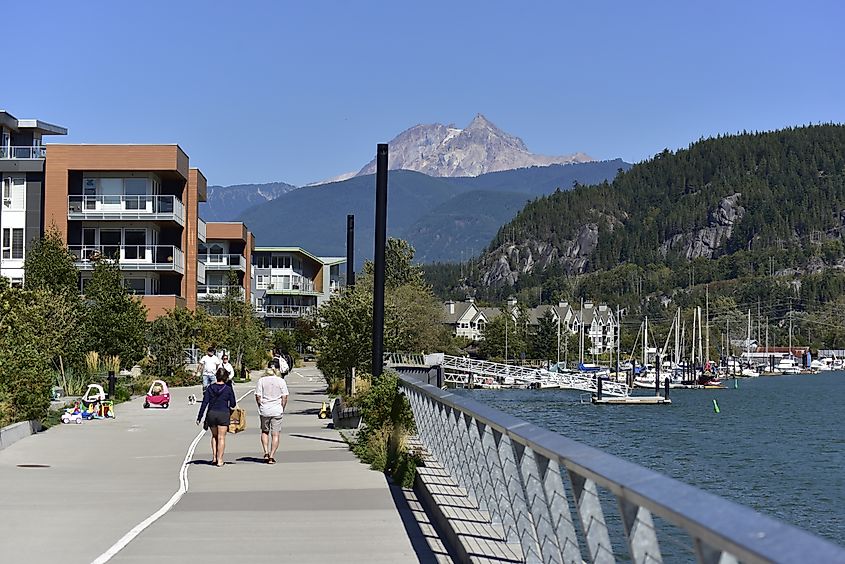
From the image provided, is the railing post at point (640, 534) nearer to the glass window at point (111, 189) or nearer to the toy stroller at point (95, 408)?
the toy stroller at point (95, 408)

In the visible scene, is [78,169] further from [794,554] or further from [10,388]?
[794,554]

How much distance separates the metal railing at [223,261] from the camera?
309 feet

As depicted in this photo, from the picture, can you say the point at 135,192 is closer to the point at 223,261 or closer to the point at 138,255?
the point at 138,255

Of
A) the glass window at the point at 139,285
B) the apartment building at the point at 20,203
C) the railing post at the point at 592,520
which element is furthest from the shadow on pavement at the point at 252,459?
the apartment building at the point at 20,203

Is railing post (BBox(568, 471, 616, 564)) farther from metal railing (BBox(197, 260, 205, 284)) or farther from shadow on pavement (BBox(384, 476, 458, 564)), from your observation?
metal railing (BBox(197, 260, 205, 284))

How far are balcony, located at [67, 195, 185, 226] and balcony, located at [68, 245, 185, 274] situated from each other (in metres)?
1.61

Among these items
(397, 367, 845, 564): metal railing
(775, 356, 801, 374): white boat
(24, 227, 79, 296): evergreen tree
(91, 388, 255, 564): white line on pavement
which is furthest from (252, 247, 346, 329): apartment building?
(397, 367, 845, 564): metal railing

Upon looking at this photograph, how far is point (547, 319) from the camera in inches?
6156

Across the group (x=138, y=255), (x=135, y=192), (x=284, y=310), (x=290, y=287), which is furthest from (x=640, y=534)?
(x=290, y=287)

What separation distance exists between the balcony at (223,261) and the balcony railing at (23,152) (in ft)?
90.4

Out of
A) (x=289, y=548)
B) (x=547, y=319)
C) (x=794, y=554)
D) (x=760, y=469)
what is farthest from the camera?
(x=547, y=319)

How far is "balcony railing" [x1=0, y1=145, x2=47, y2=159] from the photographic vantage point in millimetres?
65875

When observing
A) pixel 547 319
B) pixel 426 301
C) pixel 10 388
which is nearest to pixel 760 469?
pixel 10 388

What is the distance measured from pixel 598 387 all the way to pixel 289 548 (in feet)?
255
